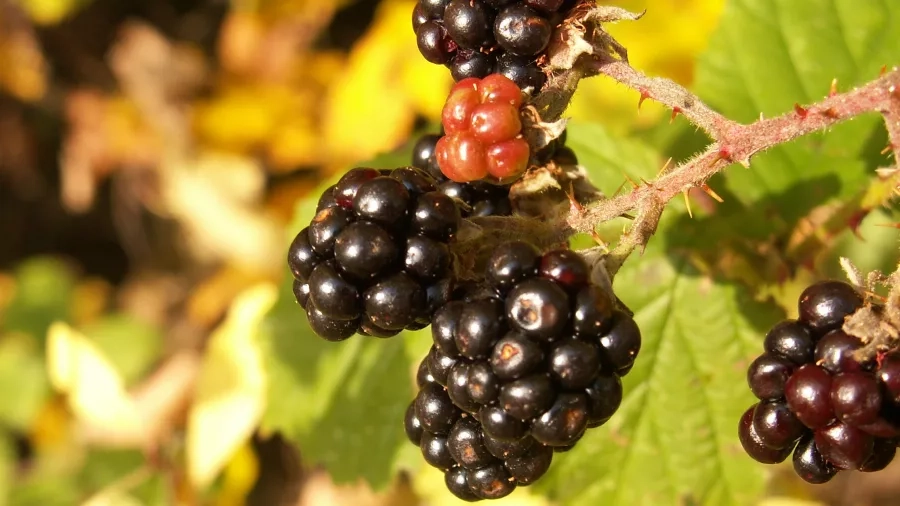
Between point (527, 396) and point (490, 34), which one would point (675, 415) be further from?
point (490, 34)

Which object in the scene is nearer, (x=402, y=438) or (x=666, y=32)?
(x=402, y=438)

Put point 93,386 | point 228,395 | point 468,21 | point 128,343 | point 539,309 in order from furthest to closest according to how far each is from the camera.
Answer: point 128,343
point 93,386
point 228,395
point 468,21
point 539,309

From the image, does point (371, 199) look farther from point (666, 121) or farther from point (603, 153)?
point (666, 121)

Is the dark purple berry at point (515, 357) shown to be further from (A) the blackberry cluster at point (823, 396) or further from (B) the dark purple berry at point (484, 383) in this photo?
(A) the blackberry cluster at point (823, 396)

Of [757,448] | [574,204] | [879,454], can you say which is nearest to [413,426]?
[574,204]

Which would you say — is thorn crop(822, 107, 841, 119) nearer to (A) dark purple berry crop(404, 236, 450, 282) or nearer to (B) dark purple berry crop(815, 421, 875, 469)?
(B) dark purple berry crop(815, 421, 875, 469)

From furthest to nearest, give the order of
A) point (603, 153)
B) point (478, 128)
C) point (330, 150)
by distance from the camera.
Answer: point (330, 150)
point (603, 153)
point (478, 128)

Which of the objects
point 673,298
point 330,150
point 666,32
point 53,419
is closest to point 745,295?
point 673,298
